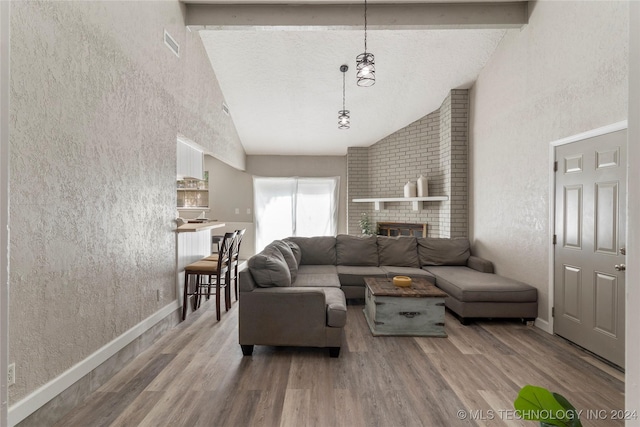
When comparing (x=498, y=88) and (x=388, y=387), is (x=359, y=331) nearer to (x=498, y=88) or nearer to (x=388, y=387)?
(x=388, y=387)

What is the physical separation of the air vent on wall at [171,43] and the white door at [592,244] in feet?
13.1

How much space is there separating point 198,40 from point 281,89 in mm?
1334

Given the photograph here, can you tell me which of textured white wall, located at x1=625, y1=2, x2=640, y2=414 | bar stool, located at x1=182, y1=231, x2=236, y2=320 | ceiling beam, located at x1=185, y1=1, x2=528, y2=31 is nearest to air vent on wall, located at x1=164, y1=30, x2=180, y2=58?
ceiling beam, located at x1=185, y1=1, x2=528, y2=31

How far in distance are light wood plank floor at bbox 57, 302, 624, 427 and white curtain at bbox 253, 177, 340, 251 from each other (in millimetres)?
4317

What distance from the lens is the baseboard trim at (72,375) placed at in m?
1.59

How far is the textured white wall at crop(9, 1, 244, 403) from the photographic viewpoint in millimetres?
1628

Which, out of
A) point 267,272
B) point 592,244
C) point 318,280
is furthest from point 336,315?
point 592,244

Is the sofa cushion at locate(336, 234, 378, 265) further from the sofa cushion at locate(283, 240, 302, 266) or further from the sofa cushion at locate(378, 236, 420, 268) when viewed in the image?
the sofa cushion at locate(283, 240, 302, 266)

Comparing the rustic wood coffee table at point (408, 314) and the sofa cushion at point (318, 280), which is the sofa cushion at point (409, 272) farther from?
the rustic wood coffee table at point (408, 314)

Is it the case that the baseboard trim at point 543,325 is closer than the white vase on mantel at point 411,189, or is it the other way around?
the baseboard trim at point 543,325

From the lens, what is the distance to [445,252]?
4.49 m

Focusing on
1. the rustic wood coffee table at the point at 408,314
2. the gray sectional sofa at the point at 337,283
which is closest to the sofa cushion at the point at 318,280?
the gray sectional sofa at the point at 337,283

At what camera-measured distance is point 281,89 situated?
479 centimetres

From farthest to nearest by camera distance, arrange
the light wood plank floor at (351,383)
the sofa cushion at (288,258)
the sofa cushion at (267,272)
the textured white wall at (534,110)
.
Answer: the sofa cushion at (288,258) < the sofa cushion at (267,272) < the textured white wall at (534,110) < the light wood plank floor at (351,383)
